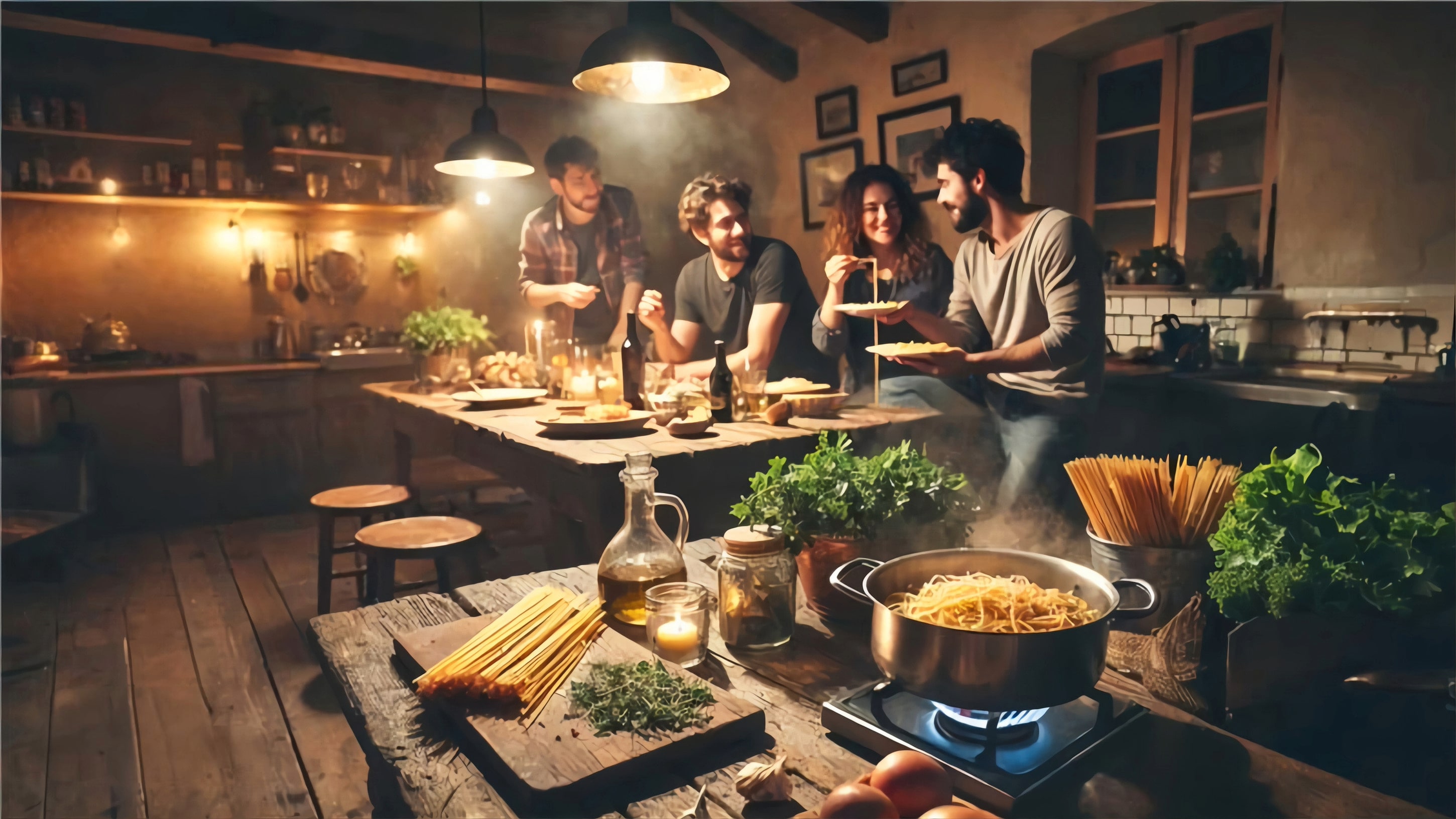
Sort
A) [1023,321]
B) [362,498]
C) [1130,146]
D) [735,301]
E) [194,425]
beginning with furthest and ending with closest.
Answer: [194,425]
[735,301]
[362,498]
[1130,146]
[1023,321]

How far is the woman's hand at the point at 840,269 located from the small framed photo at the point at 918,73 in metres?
0.65

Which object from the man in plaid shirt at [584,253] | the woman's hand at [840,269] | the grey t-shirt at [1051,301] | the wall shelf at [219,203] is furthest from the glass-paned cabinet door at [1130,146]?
the wall shelf at [219,203]

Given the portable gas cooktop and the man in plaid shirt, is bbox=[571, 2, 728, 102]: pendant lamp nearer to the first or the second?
the man in plaid shirt

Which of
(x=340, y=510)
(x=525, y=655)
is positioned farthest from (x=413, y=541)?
(x=525, y=655)

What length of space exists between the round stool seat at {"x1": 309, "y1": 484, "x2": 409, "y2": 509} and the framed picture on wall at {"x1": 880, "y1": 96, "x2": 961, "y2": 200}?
1985mm

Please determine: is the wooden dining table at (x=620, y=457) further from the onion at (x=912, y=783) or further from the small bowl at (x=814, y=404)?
the onion at (x=912, y=783)

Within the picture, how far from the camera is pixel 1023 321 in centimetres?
229

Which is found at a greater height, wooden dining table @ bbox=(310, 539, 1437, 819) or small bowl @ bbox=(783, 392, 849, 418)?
small bowl @ bbox=(783, 392, 849, 418)

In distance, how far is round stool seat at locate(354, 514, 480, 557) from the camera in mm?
2264

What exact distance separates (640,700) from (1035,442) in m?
1.83

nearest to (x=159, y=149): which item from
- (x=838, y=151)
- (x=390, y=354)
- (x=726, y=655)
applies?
(x=390, y=354)

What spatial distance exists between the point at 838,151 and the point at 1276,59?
143 centimetres

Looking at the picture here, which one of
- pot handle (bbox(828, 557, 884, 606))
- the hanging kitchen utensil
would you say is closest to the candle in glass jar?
pot handle (bbox(828, 557, 884, 606))

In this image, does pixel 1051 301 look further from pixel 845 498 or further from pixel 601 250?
pixel 601 250
